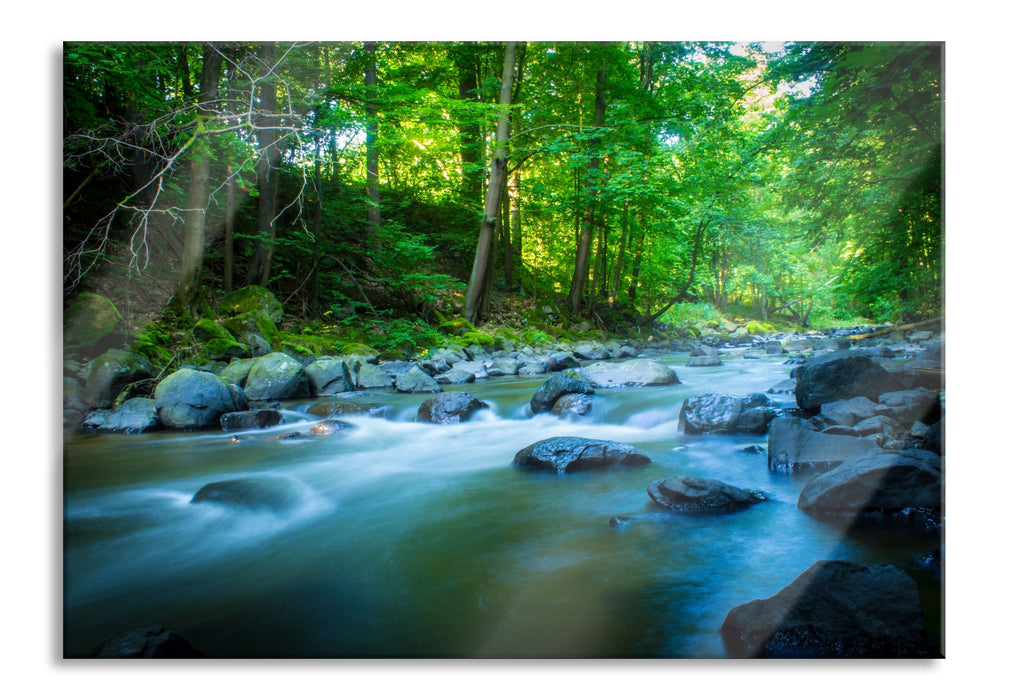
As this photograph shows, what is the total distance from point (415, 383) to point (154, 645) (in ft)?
12.6

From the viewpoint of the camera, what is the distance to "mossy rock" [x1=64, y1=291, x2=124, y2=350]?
83.5 inches

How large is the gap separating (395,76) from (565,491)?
2855 millimetres

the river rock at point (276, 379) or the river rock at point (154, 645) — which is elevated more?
the river rock at point (276, 379)

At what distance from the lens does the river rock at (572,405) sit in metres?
4.10

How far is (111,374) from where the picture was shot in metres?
2.81

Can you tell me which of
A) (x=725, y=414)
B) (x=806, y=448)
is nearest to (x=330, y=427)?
(x=725, y=414)

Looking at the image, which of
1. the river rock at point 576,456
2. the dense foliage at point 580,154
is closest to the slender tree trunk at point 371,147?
the dense foliage at point 580,154

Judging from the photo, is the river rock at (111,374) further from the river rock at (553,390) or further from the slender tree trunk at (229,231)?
the river rock at (553,390)

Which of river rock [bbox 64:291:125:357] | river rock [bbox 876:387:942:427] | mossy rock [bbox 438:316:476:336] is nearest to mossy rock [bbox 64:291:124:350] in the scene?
river rock [bbox 64:291:125:357]

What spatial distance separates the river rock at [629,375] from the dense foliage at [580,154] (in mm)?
826

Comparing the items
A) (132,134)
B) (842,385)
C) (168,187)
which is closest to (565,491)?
(842,385)

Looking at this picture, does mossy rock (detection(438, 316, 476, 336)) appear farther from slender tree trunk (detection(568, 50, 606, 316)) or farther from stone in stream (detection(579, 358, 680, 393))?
stone in stream (detection(579, 358, 680, 393))

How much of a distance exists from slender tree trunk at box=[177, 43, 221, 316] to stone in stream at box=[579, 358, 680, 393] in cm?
346
